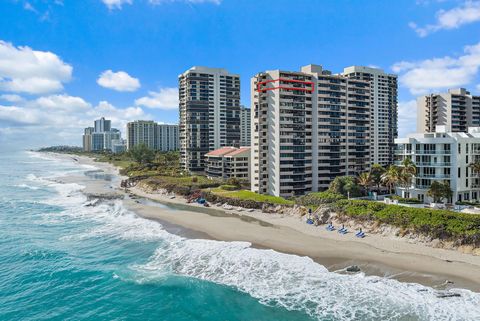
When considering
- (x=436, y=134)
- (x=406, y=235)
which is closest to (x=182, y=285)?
(x=406, y=235)

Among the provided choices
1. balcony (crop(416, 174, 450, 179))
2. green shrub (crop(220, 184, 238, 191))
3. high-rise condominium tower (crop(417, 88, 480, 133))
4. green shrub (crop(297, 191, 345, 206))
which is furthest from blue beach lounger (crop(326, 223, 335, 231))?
high-rise condominium tower (crop(417, 88, 480, 133))

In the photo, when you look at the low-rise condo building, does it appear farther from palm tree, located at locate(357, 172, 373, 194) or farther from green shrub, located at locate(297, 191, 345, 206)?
palm tree, located at locate(357, 172, 373, 194)

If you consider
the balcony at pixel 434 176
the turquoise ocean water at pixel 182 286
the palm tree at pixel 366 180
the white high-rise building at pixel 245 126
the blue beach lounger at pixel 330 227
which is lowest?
the turquoise ocean water at pixel 182 286

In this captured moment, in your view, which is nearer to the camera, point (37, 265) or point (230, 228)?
point (37, 265)

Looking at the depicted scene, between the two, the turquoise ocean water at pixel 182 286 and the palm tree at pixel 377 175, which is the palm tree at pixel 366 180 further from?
the turquoise ocean water at pixel 182 286

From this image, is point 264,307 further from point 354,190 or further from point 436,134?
point 436,134

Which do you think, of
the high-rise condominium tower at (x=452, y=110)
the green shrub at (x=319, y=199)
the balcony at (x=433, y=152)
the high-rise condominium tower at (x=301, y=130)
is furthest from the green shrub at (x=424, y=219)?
the high-rise condominium tower at (x=452, y=110)
